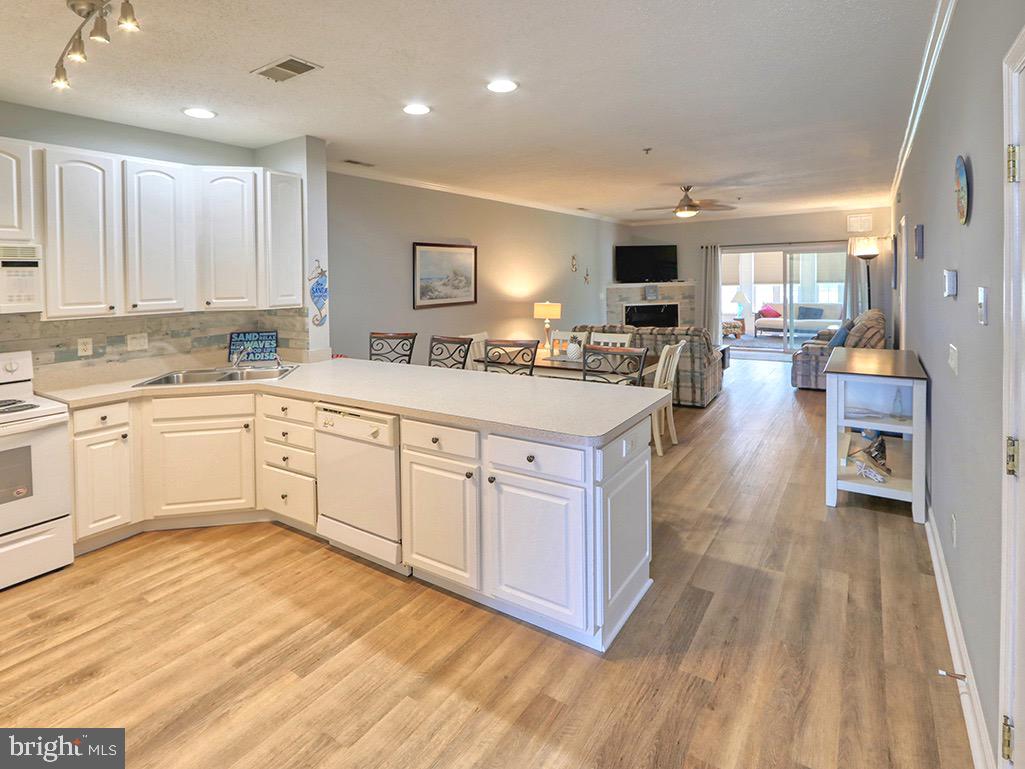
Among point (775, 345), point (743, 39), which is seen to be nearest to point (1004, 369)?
point (743, 39)

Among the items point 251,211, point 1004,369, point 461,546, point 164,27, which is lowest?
point 461,546

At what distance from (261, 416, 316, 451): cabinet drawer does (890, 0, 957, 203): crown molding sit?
3.42 m

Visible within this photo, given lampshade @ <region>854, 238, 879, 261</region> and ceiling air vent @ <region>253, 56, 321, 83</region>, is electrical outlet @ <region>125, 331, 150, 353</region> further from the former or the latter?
lampshade @ <region>854, 238, 879, 261</region>

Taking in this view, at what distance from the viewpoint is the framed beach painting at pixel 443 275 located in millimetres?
6246

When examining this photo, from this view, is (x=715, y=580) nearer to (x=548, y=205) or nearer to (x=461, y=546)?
(x=461, y=546)

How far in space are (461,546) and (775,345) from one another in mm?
11692

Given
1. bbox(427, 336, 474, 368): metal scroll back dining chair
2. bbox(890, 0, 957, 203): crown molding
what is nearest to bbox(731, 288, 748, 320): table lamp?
bbox(890, 0, 957, 203): crown molding

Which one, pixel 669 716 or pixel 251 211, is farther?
pixel 251 211

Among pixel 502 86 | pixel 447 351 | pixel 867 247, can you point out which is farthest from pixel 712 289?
pixel 502 86

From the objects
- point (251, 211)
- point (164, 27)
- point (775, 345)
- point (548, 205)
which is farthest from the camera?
point (775, 345)

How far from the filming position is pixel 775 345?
12.7m

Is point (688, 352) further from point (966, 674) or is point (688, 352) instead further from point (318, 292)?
point (966, 674)

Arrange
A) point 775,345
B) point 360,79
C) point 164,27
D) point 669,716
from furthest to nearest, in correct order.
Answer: point 775,345 → point 360,79 → point 164,27 → point 669,716

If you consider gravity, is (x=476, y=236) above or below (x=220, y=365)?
above
